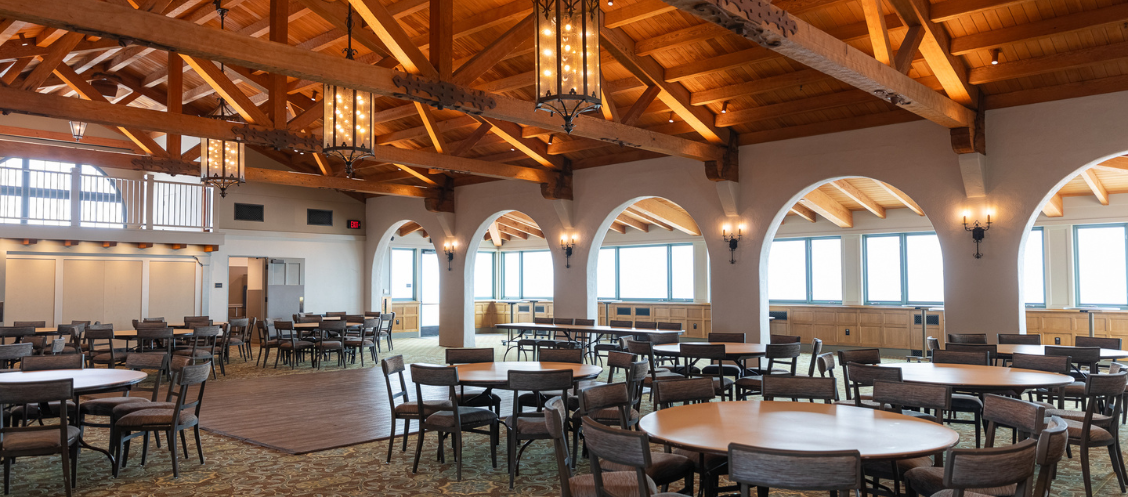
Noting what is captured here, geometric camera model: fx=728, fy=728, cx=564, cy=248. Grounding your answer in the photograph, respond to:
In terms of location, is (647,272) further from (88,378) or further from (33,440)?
(33,440)

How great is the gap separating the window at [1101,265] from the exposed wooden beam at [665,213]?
22.6 feet

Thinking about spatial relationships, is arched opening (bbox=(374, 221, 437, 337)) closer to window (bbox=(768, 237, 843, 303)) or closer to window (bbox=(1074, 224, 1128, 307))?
window (bbox=(768, 237, 843, 303))

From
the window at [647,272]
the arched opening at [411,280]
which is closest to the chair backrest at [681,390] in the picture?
the window at [647,272]

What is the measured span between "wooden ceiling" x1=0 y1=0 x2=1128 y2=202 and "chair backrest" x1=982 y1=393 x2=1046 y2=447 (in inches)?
110

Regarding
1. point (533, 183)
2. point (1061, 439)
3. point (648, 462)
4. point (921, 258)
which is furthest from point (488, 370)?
point (921, 258)

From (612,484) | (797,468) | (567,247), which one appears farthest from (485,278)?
(797,468)

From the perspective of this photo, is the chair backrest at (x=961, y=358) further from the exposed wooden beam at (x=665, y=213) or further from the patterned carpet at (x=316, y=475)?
the exposed wooden beam at (x=665, y=213)

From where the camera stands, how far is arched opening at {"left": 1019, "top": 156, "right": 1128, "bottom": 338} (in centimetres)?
1234

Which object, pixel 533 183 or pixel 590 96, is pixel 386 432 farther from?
pixel 533 183

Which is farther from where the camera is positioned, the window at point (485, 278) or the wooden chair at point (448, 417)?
the window at point (485, 278)

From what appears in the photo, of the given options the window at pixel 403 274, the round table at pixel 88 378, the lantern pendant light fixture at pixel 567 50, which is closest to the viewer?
the lantern pendant light fixture at pixel 567 50

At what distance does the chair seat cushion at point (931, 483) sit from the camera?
3436mm

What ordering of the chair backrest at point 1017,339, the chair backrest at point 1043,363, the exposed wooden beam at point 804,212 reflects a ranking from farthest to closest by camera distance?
1. the exposed wooden beam at point 804,212
2. the chair backrest at point 1017,339
3. the chair backrest at point 1043,363

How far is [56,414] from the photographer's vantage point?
598 centimetres
